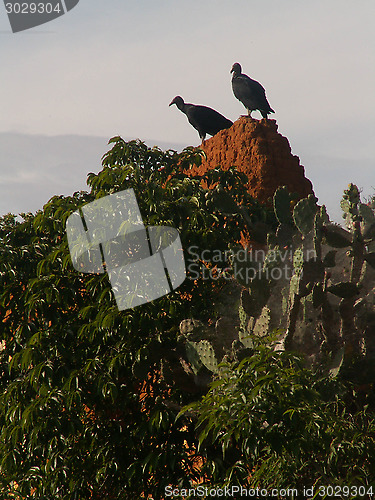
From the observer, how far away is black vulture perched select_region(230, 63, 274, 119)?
7816 mm

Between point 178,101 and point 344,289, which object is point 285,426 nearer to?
point 344,289

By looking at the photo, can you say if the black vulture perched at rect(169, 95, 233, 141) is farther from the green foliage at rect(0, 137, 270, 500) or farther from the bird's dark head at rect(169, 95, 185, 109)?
the green foliage at rect(0, 137, 270, 500)

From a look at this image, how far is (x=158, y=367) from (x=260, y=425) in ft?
5.35

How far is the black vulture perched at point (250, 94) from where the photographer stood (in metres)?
Answer: 7.82

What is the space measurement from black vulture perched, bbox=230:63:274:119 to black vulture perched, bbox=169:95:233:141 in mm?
473

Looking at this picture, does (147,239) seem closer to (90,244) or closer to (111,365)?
(90,244)

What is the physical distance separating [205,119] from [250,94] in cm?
82

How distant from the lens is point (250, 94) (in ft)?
25.8

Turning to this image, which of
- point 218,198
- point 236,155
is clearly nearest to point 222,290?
point 218,198

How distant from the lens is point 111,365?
4504mm

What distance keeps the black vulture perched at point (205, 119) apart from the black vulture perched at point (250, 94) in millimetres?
473

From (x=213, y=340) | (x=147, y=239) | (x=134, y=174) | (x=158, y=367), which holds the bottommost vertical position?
(x=158, y=367)

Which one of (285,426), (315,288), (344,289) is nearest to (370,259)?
(344,289)

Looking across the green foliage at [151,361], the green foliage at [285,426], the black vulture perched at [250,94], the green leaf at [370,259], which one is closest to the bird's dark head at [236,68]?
the black vulture perched at [250,94]
